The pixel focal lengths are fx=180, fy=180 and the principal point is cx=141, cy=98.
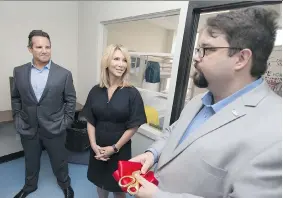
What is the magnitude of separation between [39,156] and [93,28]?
186 centimetres

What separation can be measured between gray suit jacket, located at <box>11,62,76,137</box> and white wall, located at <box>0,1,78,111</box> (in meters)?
0.82

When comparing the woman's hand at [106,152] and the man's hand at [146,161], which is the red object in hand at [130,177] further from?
the woman's hand at [106,152]

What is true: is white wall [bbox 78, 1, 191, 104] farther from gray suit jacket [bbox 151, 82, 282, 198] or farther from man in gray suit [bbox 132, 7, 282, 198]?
gray suit jacket [bbox 151, 82, 282, 198]

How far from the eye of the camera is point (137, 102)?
4.55 ft

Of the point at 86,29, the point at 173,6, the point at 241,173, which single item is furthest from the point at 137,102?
the point at 86,29

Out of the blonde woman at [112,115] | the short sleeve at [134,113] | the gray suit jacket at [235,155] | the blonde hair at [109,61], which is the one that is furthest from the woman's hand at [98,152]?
the gray suit jacket at [235,155]

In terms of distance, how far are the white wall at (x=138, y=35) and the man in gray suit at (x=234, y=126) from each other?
164cm

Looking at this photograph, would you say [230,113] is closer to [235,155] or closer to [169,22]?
[235,155]

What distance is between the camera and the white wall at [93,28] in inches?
85.2

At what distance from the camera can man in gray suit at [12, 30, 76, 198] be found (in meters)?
1.63

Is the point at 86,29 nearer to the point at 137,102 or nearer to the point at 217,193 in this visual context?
the point at 137,102

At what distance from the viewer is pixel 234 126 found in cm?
64

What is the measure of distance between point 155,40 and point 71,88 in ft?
4.20

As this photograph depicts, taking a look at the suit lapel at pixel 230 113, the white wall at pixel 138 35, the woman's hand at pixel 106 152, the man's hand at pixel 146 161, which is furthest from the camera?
the white wall at pixel 138 35
